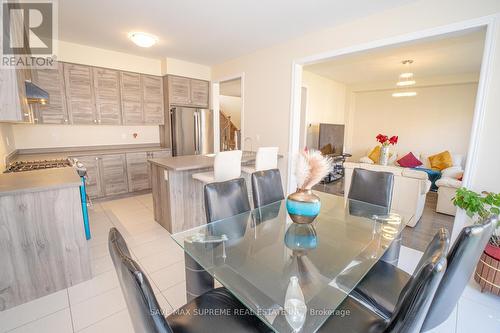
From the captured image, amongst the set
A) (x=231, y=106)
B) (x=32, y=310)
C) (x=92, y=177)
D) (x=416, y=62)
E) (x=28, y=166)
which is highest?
(x=416, y=62)

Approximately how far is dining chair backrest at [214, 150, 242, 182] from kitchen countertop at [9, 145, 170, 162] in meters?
2.46

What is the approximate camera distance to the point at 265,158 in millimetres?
3086

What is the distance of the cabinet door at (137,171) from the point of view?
423 centimetres

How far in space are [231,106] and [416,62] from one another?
6.01m

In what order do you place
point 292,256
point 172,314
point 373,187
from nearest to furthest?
point 172,314
point 292,256
point 373,187

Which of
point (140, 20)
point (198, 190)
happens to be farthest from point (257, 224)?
point (140, 20)

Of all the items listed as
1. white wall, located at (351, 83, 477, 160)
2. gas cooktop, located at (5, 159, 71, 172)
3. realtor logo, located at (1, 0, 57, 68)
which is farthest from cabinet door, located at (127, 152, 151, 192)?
white wall, located at (351, 83, 477, 160)

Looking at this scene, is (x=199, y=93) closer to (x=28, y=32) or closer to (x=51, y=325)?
(x=28, y=32)

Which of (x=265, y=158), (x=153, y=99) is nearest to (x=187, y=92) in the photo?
(x=153, y=99)

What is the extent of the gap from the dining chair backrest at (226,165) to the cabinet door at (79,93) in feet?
9.60

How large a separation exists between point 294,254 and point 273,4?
2.52 m

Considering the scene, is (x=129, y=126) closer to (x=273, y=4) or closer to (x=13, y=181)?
(x=13, y=181)

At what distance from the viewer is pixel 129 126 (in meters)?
4.61

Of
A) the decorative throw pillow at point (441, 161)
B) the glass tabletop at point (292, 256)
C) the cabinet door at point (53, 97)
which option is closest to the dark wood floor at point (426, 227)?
the glass tabletop at point (292, 256)
